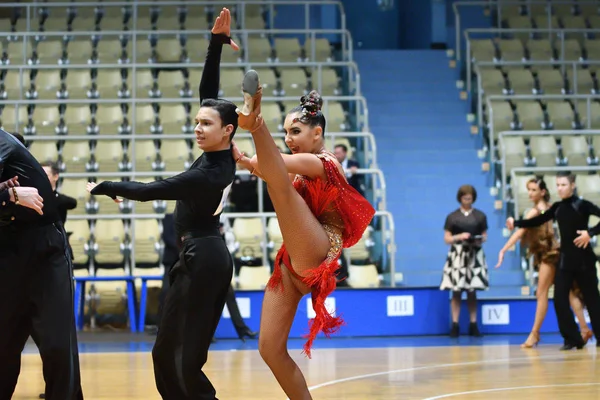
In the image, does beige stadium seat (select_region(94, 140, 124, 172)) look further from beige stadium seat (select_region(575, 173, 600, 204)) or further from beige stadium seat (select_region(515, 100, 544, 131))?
beige stadium seat (select_region(575, 173, 600, 204))

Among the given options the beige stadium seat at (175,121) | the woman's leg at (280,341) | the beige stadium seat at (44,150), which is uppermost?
the beige stadium seat at (175,121)

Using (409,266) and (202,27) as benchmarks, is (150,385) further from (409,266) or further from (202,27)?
(202,27)

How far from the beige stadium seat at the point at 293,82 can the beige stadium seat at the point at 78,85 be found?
9.25 feet

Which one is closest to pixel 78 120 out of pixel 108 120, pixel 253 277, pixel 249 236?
pixel 108 120

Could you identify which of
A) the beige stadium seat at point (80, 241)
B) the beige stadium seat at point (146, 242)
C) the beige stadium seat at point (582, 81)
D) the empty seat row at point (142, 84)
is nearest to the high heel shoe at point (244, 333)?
the beige stadium seat at point (146, 242)

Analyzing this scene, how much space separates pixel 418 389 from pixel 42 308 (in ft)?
10.5

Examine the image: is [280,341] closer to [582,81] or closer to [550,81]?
[550,81]

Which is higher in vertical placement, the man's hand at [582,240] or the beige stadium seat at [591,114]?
the beige stadium seat at [591,114]

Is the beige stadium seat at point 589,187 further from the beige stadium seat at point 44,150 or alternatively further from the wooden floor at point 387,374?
the beige stadium seat at point 44,150

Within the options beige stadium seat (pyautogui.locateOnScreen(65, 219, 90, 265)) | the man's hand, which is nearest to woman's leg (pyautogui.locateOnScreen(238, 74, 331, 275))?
the man's hand

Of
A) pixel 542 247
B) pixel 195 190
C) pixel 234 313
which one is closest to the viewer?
pixel 195 190

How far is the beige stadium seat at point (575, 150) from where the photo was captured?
13.7 meters

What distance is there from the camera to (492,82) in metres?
15.3

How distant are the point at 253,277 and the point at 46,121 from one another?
417 cm
